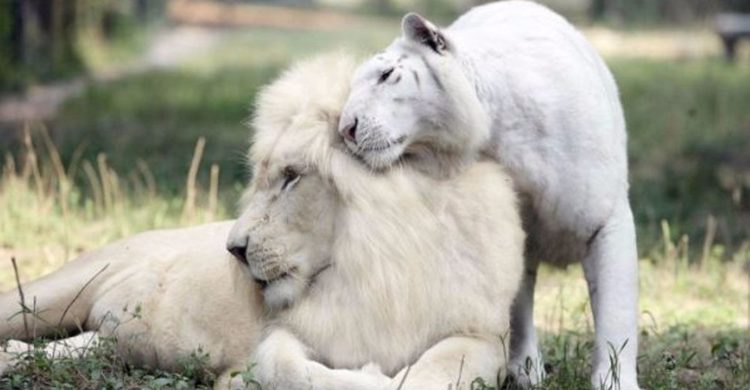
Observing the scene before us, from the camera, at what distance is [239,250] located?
5094mm

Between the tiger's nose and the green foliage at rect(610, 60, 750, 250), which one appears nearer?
the tiger's nose

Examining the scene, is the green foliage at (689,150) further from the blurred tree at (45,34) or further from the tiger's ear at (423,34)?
the blurred tree at (45,34)

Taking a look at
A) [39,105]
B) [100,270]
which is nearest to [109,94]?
[39,105]

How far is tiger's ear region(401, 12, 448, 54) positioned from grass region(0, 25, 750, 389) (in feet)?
1.24

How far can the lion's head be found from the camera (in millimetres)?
5043

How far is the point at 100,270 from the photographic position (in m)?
6.09

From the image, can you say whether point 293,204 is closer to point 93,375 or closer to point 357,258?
point 357,258

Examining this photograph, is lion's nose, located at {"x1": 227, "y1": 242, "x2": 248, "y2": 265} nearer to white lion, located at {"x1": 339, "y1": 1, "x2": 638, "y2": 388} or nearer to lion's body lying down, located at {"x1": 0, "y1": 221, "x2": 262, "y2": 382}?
lion's body lying down, located at {"x1": 0, "y1": 221, "x2": 262, "y2": 382}

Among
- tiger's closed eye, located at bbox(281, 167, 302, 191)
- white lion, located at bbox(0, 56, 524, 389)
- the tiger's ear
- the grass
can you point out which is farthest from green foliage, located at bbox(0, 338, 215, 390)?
the tiger's ear

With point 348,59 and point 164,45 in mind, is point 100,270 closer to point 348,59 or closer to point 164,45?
point 348,59

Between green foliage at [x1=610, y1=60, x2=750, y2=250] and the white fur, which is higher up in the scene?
the white fur

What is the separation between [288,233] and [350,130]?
0.38 metres

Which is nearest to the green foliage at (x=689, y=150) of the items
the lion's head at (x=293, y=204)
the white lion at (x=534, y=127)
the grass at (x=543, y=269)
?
the grass at (x=543, y=269)

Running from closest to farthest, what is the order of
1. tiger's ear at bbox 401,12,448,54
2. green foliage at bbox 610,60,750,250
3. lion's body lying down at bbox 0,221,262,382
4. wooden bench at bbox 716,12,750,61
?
tiger's ear at bbox 401,12,448,54 → lion's body lying down at bbox 0,221,262,382 → green foliage at bbox 610,60,750,250 → wooden bench at bbox 716,12,750,61
